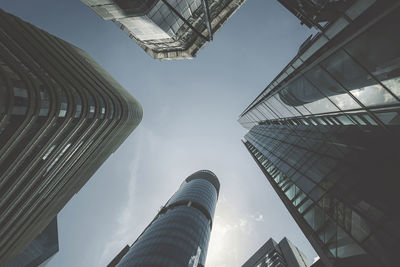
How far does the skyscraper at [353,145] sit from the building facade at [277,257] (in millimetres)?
42374

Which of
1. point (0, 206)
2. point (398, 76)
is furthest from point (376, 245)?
point (0, 206)

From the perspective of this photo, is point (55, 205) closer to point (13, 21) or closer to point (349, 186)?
point (13, 21)

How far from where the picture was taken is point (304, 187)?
40.9 ft

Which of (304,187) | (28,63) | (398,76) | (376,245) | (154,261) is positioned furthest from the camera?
(154,261)

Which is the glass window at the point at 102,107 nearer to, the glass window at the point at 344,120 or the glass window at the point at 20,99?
the glass window at the point at 20,99

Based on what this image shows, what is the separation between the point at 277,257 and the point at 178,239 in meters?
25.5

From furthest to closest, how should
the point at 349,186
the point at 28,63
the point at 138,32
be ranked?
the point at 138,32 < the point at 28,63 < the point at 349,186

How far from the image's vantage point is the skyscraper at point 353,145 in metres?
7.27

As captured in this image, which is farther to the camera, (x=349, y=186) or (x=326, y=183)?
(x=326, y=183)

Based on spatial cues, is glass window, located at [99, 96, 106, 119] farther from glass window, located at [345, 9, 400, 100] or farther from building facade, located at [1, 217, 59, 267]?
building facade, located at [1, 217, 59, 267]

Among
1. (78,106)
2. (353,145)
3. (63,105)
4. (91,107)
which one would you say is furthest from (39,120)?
(353,145)

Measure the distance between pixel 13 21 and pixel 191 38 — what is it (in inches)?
932

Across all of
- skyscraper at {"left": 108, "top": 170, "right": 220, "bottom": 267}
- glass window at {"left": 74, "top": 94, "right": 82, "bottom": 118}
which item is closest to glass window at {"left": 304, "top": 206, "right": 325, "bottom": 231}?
glass window at {"left": 74, "top": 94, "right": 82, "bottom": 118}

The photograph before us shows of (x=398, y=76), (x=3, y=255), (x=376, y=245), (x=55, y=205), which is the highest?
(x=398, y=76)
